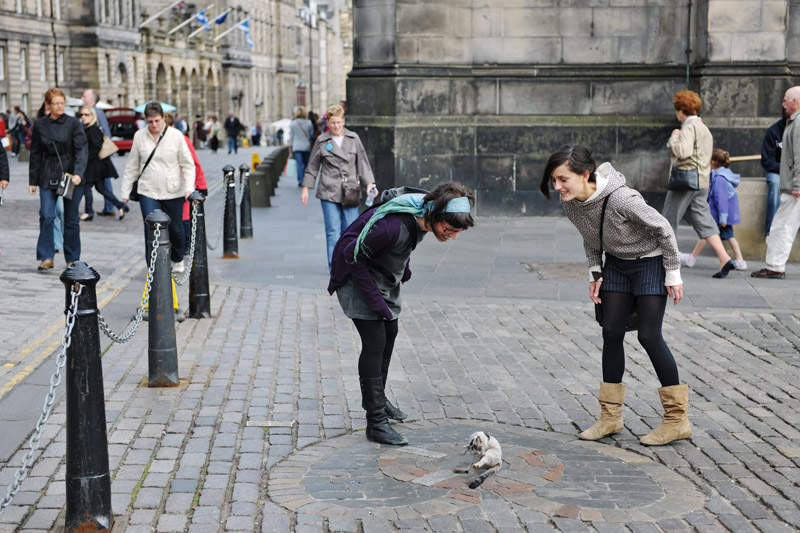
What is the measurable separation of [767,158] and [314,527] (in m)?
8.95

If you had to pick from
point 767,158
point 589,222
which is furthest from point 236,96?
point 589,222

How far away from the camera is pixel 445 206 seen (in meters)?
5.21

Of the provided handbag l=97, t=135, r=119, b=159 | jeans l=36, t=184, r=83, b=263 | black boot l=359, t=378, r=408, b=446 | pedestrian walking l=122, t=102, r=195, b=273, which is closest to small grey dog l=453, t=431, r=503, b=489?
black boot l=359, t=378, r=408, b=446

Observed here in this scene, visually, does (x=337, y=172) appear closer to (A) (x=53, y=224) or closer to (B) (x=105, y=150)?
(A) (x=53, y=224)

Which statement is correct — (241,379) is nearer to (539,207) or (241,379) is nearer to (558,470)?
(558,470)

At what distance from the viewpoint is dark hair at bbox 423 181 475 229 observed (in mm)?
5184

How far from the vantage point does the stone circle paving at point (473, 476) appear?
4.79 metres

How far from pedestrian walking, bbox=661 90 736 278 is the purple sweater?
5781 millimetres

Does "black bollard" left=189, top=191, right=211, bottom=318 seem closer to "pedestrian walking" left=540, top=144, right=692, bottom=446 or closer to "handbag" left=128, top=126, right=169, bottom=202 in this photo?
"handbag" left=128, top=126, right=169, bottom=202

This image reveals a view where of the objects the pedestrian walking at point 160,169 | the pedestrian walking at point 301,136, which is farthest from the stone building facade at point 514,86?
the pedestrian walking at point 301,136

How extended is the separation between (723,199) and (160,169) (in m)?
5.66

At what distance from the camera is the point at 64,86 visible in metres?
64.2

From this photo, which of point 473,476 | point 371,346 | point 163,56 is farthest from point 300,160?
point 163,56

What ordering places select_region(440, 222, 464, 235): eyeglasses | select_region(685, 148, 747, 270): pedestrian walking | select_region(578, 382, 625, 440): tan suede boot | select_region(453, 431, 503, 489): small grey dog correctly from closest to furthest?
1. select_region(453, 431, 503, 489): small grey dog
2. select_region(440, 222, 464, 235): eyeglasses
3. select_region(578, 382, 625, 440): tan suede boot
4. select_region(685, 148, 747, 270): pedestrian walking
